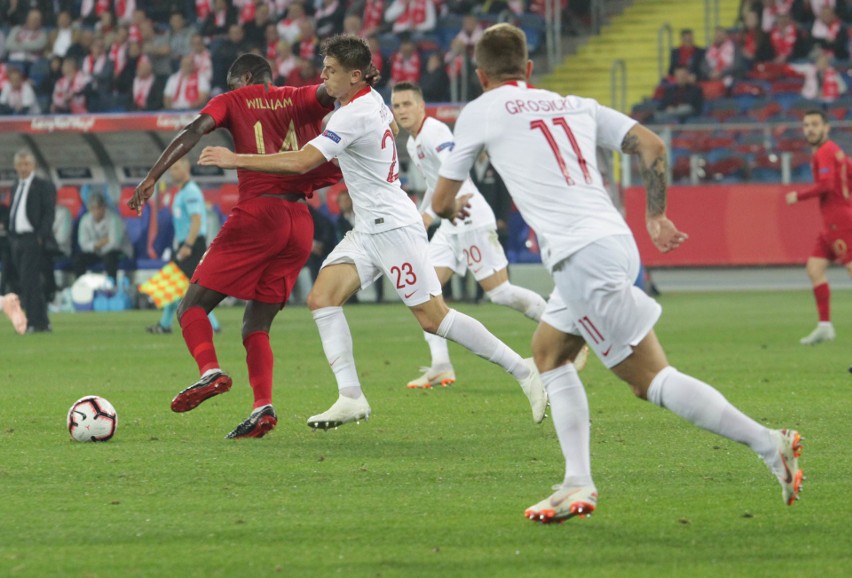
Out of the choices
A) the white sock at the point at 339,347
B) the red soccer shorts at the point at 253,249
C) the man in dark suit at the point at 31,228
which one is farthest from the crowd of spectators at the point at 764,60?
the red soccer shorts at the point at 253,249

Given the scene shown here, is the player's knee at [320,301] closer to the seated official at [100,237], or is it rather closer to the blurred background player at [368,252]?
the blurred background player at [368,252]

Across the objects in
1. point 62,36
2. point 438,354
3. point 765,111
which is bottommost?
point 765,111

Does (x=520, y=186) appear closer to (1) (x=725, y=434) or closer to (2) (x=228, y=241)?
(1) (x=725, y=434)

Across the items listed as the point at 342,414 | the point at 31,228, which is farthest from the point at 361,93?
the point at 31,228

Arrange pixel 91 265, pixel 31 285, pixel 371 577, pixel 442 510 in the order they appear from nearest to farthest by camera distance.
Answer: pixel 371 577, pixel 442 510, pixel 31 285, pixel 91 265

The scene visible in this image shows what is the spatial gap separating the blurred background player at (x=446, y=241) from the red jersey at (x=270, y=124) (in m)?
2.74

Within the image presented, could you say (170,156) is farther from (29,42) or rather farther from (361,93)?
(29,42)

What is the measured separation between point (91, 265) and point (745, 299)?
35.8 ft

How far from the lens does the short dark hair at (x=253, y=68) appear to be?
880 cm

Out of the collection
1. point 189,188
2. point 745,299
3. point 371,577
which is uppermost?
point 371,577

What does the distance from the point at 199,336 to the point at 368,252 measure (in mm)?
1165

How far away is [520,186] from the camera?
5926mm

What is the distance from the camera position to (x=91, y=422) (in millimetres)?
8320

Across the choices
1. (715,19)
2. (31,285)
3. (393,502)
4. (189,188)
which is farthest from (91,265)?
(393,502)
